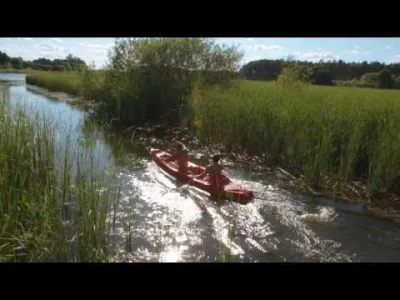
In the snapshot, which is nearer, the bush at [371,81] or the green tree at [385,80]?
the green tree at [385,80]

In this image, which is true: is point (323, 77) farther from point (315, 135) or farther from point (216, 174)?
point (216, 174)

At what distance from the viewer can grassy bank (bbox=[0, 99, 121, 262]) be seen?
12.9 feet

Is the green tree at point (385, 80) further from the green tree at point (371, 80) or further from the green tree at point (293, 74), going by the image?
the green tree at point (293, 74)

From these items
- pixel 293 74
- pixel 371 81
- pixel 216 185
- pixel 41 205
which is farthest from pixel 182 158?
pixel 371 81

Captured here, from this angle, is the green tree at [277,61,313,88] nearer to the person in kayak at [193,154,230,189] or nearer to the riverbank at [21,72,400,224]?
the riverbank at [21,72,400,224]

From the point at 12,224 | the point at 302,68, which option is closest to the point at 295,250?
the point at 12,224

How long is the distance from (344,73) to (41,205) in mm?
44339

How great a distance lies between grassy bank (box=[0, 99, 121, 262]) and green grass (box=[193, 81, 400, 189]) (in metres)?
4.72

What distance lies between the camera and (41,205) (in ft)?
13.7

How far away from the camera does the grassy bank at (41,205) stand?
394 cm

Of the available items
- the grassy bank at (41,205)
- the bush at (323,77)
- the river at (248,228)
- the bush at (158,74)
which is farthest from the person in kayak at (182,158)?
the bush at (323,77)

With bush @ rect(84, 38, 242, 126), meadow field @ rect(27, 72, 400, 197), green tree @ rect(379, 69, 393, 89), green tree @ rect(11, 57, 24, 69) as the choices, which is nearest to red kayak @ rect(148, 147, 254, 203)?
meadow field @ rect(27, 72, 400, 197)

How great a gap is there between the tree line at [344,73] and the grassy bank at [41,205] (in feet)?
84.8

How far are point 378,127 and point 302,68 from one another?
9.35 metres
